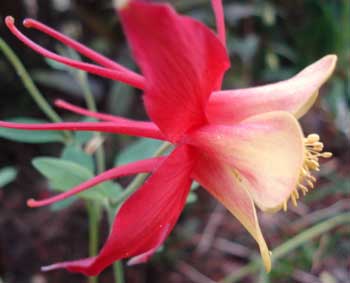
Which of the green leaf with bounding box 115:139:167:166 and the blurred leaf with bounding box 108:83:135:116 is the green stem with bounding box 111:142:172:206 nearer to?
the green leaf with bounding box 115:139:167:166

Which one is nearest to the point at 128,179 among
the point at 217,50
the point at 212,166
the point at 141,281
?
the point at 141,281

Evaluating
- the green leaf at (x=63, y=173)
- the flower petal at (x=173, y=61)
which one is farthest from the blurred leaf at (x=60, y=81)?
the flower petal at (x=173, y=61)

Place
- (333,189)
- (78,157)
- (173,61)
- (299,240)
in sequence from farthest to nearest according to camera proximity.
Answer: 1. (333,189)
2. (299,240)
3. (78,157)
4. (173,61)

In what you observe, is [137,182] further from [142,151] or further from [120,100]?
[120,100]

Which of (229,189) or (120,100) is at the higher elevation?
(229,189)

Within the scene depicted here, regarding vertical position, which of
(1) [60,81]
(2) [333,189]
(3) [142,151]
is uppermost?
(3) [142,151]

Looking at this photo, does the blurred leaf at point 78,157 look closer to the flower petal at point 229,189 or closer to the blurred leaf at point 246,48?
the flower petal at point 229,189

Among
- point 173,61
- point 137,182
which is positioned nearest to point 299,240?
point 137,182
